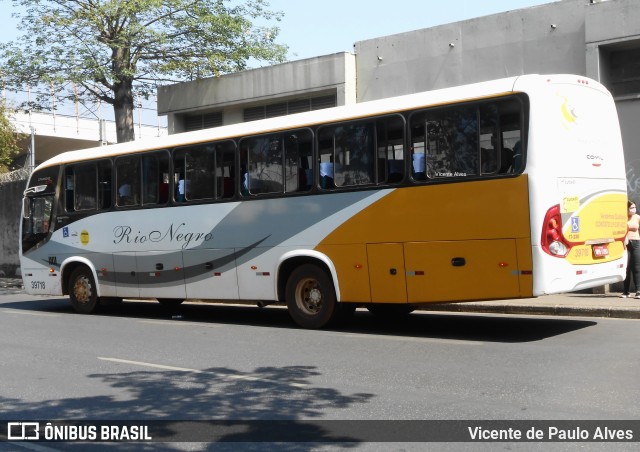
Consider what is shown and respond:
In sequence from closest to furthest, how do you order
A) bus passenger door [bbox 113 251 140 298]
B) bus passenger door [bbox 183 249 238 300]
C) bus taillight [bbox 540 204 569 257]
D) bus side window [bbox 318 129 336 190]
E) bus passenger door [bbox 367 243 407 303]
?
bus taillight [bbox 540 204 569 257], bus passenger door [bbox 367 243 407 303], bus side window [bbox 318 129 336 190], bus passenger door [bbox 183 249 238 300], bus passenger door [bbox 113 251 140 298]

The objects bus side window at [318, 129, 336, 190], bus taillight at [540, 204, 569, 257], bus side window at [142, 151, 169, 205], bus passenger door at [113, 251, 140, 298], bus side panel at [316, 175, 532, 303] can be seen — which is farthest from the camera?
bus passenger door at [113, 251, 140, 298]

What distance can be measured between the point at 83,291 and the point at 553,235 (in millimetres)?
9851

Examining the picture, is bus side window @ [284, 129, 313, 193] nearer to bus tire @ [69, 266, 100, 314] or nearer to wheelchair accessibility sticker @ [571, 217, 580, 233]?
wheelchair accessibility sticker @ [571, 217, 580, 233]

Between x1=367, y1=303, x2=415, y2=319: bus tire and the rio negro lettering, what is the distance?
9.79 ft

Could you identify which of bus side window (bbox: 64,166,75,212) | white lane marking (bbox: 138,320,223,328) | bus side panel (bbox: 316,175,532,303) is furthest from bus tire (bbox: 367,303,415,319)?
bus side window (bbox: 64,166,75,212)

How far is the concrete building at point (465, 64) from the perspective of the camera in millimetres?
15914

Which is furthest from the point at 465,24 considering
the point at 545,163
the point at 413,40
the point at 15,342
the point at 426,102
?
the point at 15,342

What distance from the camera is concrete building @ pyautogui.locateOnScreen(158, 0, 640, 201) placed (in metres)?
15.9

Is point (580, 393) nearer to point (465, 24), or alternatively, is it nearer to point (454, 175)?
point (454, 175)

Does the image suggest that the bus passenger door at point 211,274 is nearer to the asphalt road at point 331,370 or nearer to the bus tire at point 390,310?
the asphalt road at point 331,370

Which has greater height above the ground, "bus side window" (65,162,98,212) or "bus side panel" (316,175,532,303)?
"bus side window" (65,162,98,212)

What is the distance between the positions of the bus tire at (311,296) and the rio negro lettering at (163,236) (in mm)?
1948

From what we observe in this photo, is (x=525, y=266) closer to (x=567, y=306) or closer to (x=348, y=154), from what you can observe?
(x=348, y=154)

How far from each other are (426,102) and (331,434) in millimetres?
6168
